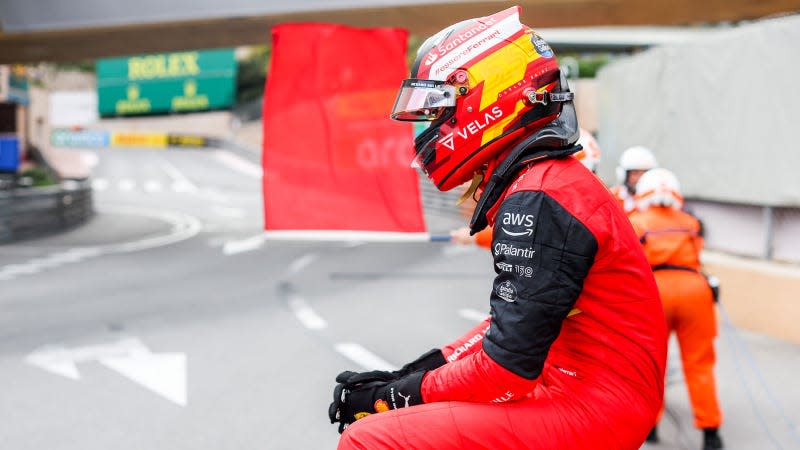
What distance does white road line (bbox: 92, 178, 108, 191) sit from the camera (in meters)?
34.8

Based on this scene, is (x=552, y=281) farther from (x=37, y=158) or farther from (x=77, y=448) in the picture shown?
(x=37, y=158)

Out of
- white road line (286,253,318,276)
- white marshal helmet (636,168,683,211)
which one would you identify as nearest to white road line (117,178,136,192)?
white road line (286,253,318,276)

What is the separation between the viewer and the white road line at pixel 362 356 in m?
6.57

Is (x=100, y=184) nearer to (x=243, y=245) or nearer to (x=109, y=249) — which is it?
(x=109, y=249)

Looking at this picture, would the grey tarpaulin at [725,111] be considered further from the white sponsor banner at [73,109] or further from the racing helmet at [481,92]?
the white sponsor banner at [73,109]

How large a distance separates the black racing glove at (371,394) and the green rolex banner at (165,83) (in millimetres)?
58707

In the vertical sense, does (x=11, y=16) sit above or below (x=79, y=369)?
above

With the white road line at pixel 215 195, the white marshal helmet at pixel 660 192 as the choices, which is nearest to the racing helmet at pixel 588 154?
the white marshal helmet at pixel 660 192

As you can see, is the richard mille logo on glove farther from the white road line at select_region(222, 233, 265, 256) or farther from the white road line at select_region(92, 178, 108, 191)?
the white road line at select_region(92, 178, 108, 191)

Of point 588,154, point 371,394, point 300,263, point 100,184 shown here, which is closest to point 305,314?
point 300,263

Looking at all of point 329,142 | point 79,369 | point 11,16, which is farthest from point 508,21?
point 11,16

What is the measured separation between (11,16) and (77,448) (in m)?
11.6

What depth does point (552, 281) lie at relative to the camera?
5.55 feet

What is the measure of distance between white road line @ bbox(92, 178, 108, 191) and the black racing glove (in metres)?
34.9
